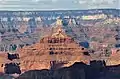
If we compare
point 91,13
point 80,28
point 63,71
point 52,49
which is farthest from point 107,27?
point 63,71

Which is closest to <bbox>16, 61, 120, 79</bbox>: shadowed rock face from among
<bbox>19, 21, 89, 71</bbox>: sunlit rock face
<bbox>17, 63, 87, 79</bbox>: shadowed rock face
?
<bbox>17, 63, 87, 79</bbox>: shadowed rock face

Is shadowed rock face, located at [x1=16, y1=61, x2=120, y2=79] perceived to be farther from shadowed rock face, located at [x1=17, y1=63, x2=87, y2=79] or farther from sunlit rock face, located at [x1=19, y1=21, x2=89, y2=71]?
sunlit rock face, located at [x1=19, y1=21, x2=89, y2=71]

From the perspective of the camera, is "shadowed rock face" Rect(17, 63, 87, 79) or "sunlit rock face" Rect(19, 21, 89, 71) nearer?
"shadowed rock face" Rect(17, 63, 87, 79)

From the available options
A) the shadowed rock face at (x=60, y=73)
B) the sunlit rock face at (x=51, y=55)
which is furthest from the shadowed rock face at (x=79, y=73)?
the sunlit rock face at (x=51, y=55)

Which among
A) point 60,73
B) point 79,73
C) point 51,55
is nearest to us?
point 79,73

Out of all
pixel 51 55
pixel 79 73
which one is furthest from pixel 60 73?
pixel 51 55

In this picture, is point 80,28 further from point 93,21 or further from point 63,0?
point 63,0

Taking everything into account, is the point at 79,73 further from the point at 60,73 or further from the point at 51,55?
the point at 51,55

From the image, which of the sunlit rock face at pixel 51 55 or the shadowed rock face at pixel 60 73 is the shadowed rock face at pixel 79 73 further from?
the sunlit rock face at pixel 51 55
